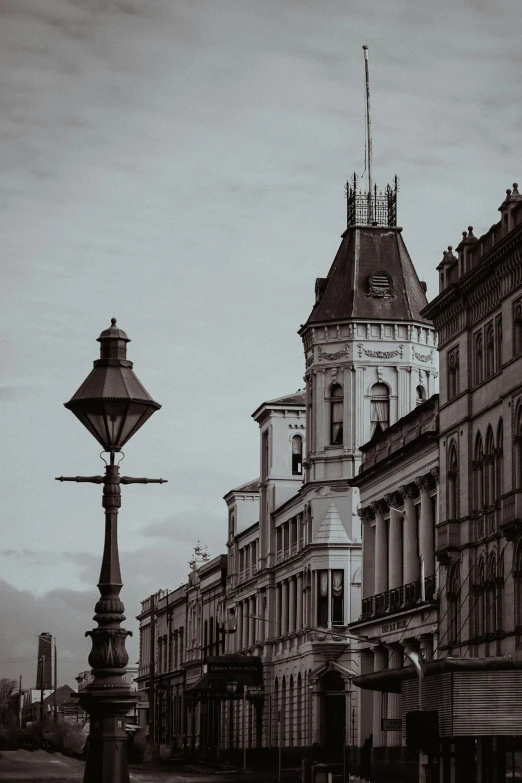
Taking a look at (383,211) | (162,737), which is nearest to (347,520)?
(383,211)

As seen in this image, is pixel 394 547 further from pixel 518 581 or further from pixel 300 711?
pixel 300 711

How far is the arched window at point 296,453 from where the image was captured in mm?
95000

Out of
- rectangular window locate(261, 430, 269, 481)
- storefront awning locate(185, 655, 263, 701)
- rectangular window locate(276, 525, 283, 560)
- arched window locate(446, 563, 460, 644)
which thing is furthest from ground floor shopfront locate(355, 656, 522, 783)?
rectangular window locate(261, 430, 269, 481)

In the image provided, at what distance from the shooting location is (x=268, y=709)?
92.2 m

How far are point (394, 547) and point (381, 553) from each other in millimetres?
2388

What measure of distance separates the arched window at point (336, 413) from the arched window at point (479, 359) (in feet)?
85.7

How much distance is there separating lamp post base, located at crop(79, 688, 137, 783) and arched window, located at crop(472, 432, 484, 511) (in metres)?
42.2

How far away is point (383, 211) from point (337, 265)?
3.93m

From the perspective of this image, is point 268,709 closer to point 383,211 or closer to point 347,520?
point 347,520

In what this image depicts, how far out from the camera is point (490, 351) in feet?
169

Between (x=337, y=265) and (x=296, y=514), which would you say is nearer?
(x=337, y=265)

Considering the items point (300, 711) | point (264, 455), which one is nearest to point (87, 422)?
point (300, 711)

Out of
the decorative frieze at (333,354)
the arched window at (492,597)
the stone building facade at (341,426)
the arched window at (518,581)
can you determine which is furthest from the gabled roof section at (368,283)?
the arched window at (518,581)

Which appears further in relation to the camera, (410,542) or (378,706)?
(378,706)
